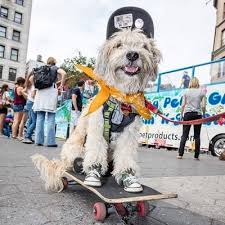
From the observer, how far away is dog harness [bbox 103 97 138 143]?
111 inches

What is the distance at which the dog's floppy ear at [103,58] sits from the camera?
292cm

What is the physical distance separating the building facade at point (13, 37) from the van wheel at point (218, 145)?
148ft

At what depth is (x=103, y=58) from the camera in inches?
116

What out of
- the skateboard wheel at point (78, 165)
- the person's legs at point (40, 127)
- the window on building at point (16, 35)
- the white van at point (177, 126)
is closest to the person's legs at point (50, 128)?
the person's legs at point (40, 127)

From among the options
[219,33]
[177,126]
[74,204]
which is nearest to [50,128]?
[74,204]

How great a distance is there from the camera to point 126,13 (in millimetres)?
2998

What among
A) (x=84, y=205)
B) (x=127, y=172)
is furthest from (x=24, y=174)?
(x=127, y=172)

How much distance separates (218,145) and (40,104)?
246 inches

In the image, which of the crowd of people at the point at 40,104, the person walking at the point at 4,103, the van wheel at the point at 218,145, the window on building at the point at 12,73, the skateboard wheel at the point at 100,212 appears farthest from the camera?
the window on building at the point at 12,73

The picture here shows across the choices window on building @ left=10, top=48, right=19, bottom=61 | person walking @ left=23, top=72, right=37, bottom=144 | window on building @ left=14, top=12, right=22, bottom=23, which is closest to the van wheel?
person walking @ left=23, top=72, right=37, bottom=144

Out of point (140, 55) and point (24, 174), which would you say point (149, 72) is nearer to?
point (140, 55)

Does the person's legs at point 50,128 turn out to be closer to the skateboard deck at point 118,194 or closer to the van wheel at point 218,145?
the skateboard deck at point 118,194

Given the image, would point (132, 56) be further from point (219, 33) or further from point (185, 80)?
point (219, 33)

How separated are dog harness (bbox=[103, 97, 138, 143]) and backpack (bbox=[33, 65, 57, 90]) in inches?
197
